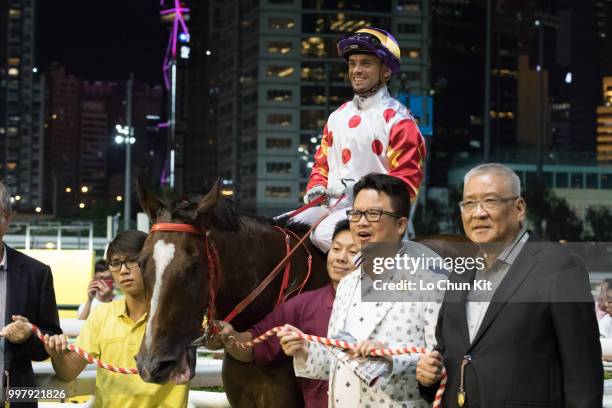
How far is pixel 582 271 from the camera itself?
2629 mm

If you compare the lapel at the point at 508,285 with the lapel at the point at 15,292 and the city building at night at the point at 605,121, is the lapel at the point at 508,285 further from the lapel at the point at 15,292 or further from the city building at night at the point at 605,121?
the city building at night at the point at 605,121

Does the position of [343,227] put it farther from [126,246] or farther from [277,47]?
[277,47]

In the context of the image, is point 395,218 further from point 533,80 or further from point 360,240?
point 533,80

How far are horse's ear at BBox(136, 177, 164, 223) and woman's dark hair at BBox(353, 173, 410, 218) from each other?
78 centimetres

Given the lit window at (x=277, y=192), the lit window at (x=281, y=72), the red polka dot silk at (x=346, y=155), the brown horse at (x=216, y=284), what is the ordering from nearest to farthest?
the brown horse at (x=216, y=284)
the red polka dot silk at (x=346, y=155)
the lit window at (x=277, y=192)
the lit window at (x=281, y=72)

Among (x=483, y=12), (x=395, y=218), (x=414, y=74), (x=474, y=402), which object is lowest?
(x=474, y=402)

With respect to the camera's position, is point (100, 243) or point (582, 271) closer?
point (582, 271)

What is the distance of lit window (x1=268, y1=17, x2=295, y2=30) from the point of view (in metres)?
90.1

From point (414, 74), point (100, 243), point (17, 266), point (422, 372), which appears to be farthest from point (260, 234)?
point (414, 74)

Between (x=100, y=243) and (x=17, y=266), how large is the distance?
25347 millimetres

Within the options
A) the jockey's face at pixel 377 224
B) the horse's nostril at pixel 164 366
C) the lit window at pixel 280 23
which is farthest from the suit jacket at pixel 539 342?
the lit window at pixel 280 23

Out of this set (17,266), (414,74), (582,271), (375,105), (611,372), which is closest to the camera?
(582,271)

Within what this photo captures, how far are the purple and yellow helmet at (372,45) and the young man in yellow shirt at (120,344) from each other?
1341mm

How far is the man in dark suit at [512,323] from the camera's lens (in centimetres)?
255
